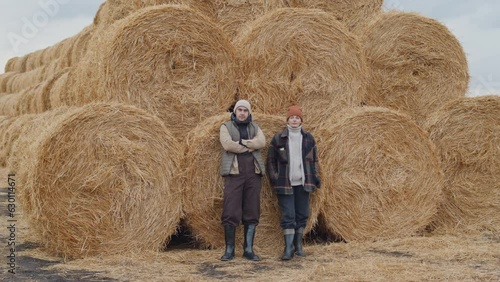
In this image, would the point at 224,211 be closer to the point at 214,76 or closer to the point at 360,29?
the point at 214,76

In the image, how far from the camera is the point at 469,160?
7.05 metres

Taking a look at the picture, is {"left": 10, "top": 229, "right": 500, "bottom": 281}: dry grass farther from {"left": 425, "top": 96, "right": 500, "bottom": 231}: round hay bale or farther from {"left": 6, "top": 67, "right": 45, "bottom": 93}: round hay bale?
{"left": 6, "top": 67, "right": 45, "bottom": 93}: round hay bale

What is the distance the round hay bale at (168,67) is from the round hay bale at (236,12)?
0.76 meters

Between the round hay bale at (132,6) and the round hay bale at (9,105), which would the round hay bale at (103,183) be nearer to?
the round hay bale at (132,6)

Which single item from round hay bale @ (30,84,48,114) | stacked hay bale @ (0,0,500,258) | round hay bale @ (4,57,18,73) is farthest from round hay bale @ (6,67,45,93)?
stacked hay bale @ (0,0,500,258)

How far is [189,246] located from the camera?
6266mm

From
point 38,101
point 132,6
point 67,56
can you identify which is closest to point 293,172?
point 132,6

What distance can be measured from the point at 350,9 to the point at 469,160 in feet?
7.71

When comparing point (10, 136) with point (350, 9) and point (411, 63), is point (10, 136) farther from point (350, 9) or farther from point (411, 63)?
point (411, 63)

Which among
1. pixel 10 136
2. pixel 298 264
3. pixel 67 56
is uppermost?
pixel 67 56

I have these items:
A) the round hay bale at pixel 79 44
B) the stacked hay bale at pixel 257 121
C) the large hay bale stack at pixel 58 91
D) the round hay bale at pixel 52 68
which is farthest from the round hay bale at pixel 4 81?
the stacked hay bale at pixel 257 121

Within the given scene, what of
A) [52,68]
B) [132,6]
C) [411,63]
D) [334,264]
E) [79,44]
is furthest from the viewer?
[52,68]

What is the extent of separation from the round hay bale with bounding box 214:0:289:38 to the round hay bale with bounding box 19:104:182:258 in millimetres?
1879

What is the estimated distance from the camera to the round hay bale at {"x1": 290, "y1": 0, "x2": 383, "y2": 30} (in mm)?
7742
